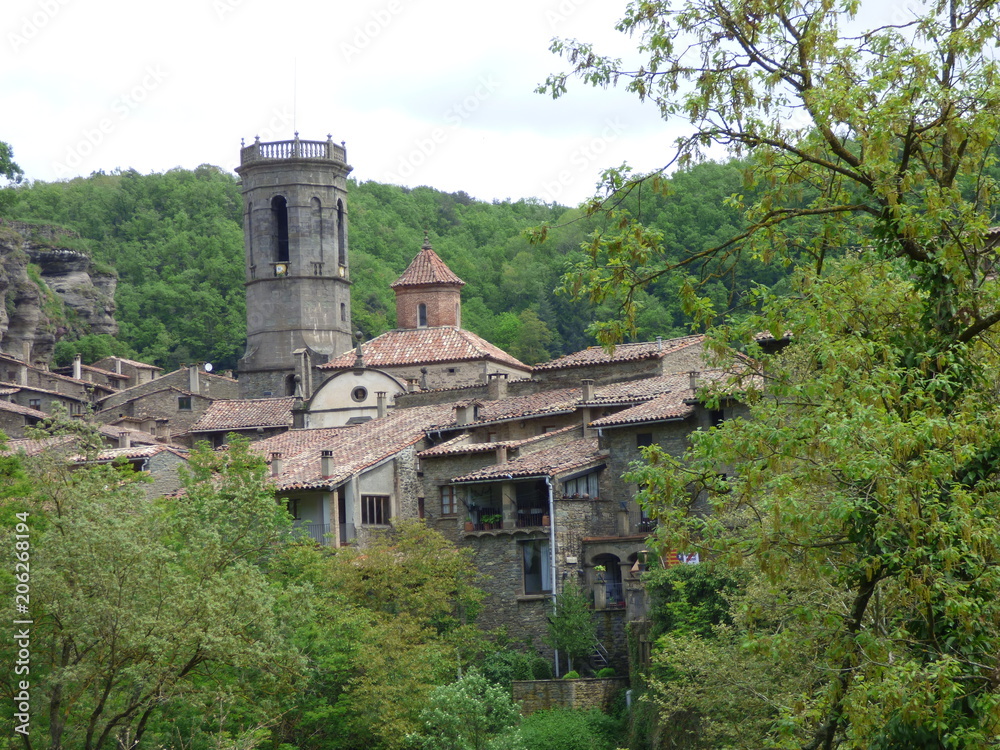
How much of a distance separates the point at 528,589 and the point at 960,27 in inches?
1111

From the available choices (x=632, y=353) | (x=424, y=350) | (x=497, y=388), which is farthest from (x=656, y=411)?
(x=424, y=350)

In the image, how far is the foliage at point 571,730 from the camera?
3192cm

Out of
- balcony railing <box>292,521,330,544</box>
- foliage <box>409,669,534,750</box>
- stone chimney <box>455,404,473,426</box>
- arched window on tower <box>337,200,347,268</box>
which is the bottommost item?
foliage <box>409,669,534,750</box>

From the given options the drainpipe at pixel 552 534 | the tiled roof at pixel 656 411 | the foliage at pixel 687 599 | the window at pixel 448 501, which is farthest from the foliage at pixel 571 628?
the window at pixel 448 501

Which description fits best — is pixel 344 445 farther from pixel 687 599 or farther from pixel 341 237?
pixel 341 237

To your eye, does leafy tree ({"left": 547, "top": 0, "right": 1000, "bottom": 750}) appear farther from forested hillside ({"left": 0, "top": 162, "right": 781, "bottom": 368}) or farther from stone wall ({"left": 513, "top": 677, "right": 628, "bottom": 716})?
forested hillside ({"left": 0, "top": 162, "right": 781, "bottom": 368})

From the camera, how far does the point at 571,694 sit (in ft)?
112

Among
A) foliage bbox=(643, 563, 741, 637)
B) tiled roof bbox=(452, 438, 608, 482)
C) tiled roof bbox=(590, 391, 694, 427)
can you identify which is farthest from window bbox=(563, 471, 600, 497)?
foliage bbox=(643, 563, 741, 637)

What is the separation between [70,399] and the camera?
74000 millimetres

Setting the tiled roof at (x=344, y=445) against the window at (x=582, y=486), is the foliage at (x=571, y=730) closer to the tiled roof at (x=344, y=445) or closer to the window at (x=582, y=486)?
the window at (x=582, y=486)

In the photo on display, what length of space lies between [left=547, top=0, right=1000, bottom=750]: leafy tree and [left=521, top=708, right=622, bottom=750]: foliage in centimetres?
2054

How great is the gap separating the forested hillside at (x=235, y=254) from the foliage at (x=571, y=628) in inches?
1675

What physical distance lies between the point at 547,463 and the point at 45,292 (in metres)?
55.0

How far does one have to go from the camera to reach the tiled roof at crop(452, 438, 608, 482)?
3853cm
